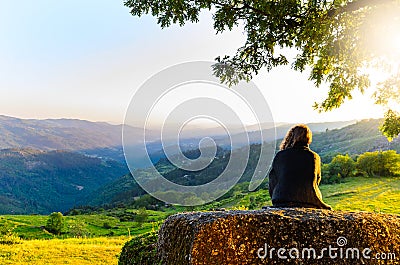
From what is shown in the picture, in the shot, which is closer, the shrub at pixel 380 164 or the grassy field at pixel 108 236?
the grassy field at pixel 108 236

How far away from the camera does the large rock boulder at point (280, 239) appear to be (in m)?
3.77

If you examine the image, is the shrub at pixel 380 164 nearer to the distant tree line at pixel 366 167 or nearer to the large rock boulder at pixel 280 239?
the distant tree line at pixel 366 167

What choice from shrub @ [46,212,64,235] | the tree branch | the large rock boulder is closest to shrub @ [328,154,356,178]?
shrub @ [46,212,64,235]

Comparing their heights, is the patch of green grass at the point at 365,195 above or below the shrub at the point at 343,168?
below

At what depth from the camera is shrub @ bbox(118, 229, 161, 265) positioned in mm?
5586

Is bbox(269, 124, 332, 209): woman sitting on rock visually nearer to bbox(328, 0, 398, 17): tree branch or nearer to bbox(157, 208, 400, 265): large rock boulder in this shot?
bbox(157, 208, 400, 265): large rock boulder

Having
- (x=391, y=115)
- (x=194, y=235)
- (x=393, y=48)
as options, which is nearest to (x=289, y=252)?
(x=194, y=235)

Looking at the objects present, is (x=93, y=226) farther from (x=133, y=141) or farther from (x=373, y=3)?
(x=373, y=3)

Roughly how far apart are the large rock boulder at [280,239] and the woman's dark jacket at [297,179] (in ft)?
4.92

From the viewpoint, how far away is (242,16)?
10.7 meters

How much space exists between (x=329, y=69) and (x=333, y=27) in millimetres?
2666

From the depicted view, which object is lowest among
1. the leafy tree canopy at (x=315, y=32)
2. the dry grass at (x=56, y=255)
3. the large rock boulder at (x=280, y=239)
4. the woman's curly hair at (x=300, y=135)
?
the dry grass at (x=56, y=255)

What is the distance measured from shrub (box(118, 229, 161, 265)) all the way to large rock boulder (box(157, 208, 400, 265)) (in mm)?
1301

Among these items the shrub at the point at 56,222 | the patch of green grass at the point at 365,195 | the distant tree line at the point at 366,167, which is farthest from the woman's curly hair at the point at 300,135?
the shrub at the point at 56,222
